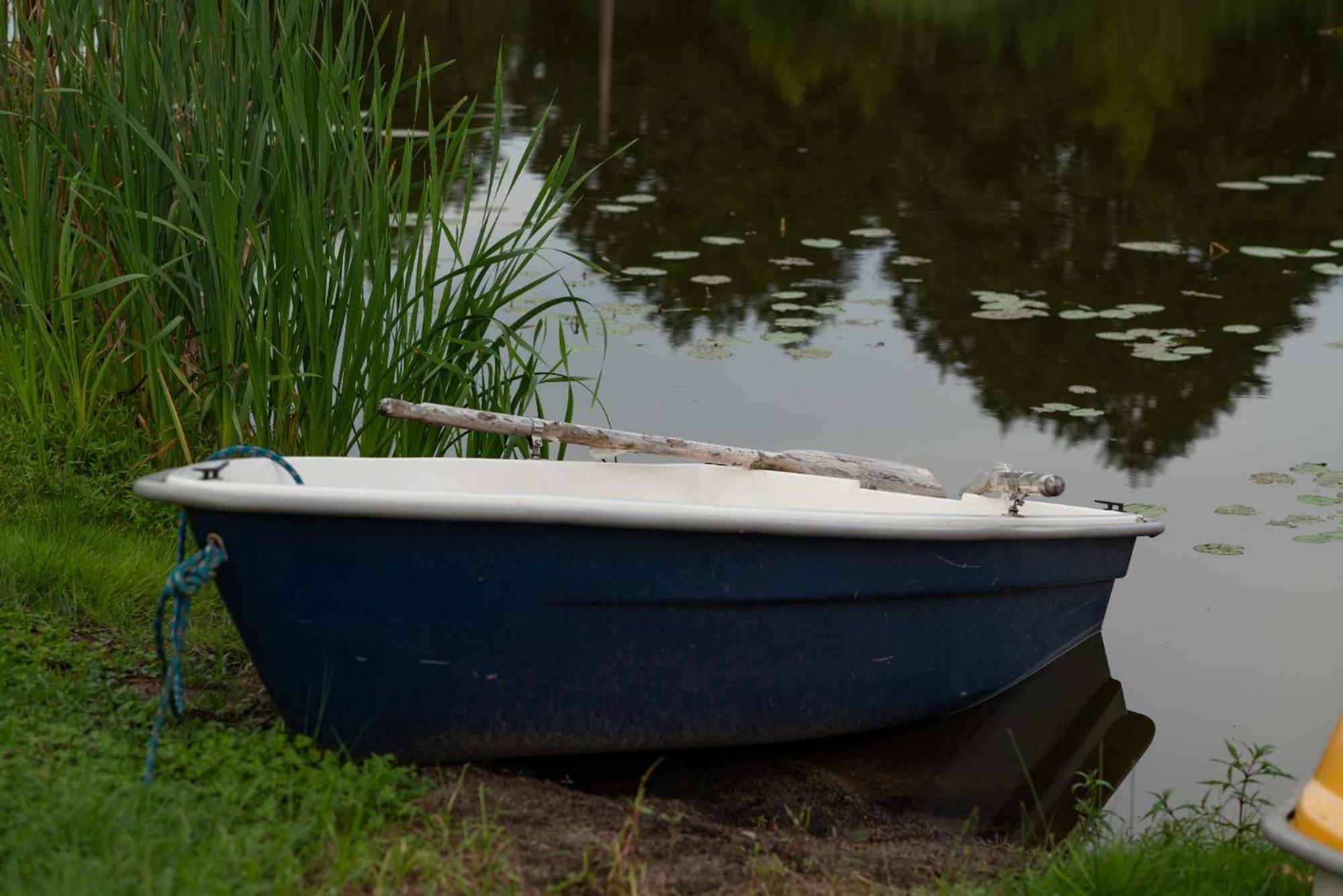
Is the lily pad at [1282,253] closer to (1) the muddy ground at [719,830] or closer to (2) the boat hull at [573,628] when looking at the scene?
(2) the boat hull at [573,628]

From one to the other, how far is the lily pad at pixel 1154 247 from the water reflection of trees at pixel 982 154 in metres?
0.10

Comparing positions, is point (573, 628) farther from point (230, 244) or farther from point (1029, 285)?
point (1029, 285)

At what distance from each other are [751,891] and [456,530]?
29.6 inches

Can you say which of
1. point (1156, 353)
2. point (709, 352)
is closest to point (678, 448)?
point (709, 352)

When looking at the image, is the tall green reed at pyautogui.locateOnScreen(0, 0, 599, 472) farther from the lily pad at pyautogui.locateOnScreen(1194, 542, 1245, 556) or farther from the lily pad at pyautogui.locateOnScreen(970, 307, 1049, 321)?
the lily pad at pyautogui.locateOnScreen(970, 307, 1049, 321)

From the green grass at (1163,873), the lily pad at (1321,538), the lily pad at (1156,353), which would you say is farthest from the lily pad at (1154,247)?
the green grass at (1163,873)

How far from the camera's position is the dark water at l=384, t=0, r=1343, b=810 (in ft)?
14.1

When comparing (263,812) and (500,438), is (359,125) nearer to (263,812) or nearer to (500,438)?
(500,438)

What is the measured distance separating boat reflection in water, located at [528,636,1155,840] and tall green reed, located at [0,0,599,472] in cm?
106

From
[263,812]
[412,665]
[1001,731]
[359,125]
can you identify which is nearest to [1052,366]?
[1001,731]

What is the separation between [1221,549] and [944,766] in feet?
4.88

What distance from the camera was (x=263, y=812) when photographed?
2391mm

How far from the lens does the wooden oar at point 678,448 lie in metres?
3.27

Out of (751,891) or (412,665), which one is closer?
(751,891)
